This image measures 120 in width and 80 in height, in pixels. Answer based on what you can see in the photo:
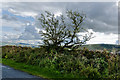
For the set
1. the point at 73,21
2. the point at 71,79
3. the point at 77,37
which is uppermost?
the point at 73,21

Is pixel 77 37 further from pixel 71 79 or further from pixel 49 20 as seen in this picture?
pixel 71 79

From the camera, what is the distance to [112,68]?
10391 millimetres

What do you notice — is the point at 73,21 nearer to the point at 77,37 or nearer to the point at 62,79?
the point at 77,37

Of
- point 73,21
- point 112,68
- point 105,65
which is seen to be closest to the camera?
point 112,68

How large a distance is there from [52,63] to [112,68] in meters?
4.44

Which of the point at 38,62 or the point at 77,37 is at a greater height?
the point at 77,37

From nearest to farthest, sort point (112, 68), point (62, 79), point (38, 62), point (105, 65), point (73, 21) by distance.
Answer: point (62, 79)
point (112, 68)
point (105, 65)
point (38, 62)
point (73, 21)

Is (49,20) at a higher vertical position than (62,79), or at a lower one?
higher

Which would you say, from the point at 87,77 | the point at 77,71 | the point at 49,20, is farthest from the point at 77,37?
the point at 87,77

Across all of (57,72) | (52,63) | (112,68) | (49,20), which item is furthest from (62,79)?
(49,20)

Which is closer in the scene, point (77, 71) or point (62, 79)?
point (62, 79)

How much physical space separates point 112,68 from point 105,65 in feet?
3.11

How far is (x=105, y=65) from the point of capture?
1131cm

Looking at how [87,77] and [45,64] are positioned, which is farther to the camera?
[45,64]
